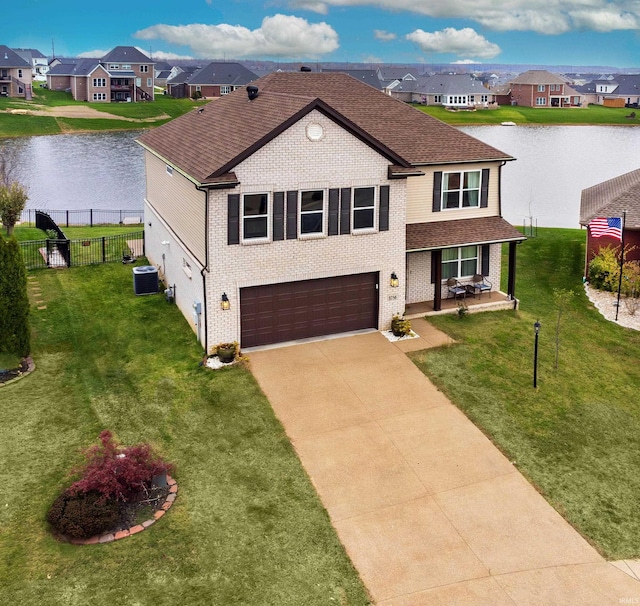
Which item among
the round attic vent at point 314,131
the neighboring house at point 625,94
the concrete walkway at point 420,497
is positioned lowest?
the concrete walkway at point 420,497

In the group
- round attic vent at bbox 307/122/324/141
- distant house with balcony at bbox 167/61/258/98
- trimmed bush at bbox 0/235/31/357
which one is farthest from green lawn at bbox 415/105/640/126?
trimmed bush at bbox 0/235/31/357

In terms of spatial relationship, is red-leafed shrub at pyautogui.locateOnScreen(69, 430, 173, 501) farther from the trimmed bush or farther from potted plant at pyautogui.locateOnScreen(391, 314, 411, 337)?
potted plant at pyautogui.locateOnScreen(391, 314, 411, 337)

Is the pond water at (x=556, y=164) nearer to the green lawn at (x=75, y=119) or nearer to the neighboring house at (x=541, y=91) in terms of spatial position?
the neighboring house at (x=541, y=91)

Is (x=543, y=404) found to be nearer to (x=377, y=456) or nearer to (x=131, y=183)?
(x=377, y=456)

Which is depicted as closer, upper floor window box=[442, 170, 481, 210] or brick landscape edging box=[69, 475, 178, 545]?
brick landscape edging box=[69, 475, 178, 545]

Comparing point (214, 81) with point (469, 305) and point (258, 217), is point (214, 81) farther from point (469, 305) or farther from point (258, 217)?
point (258, 217)

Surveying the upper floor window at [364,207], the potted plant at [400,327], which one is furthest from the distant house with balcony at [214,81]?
the potted plant at [400,327]
